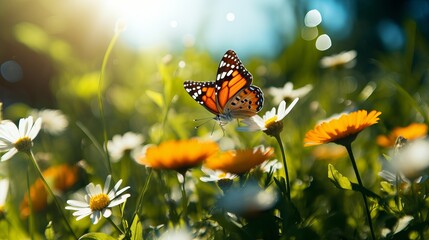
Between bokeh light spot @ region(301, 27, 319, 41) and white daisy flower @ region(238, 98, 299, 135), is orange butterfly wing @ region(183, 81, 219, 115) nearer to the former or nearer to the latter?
white daisy flower @ region(238, 98, 299, 135)

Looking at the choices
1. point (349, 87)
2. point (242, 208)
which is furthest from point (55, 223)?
point (349, 87)

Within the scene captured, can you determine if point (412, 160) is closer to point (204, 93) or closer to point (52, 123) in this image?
point (204, 93)

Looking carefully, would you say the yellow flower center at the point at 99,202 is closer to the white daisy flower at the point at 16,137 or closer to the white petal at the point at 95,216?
the white petal at the point at 95,216

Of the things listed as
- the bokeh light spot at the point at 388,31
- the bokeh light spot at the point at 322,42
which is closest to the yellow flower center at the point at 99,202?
the bokeh light spot at the point at 322,42

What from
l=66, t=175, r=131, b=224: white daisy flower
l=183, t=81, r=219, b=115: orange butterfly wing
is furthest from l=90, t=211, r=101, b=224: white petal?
l=183, t=81, r=219, b=115: orange butterfly wing

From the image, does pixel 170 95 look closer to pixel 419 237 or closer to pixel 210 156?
pixel 210 156
